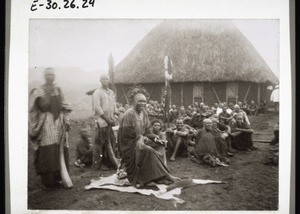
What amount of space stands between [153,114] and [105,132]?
1.67 feet

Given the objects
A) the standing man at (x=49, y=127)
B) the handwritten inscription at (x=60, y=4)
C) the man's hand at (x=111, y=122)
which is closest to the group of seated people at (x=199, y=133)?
the man's hand at (x=111, y=122)

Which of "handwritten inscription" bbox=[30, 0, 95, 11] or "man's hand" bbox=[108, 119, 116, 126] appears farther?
"man's hand" bbox=[108, 119, 116, 126]

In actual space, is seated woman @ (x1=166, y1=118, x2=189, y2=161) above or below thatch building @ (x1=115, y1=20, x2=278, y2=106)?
below

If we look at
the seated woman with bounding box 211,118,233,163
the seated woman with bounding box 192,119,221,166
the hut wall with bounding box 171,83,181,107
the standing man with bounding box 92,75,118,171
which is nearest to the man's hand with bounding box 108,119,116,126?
the standing man with bounding box 92,75,118,171

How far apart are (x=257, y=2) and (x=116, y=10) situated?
4.48 feet

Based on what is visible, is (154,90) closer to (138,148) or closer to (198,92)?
(198,92)

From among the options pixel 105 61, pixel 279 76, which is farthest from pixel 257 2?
pixel 105 61

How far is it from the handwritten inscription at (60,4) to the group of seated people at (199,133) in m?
1.02

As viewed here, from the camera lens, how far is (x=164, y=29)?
303 centimetres

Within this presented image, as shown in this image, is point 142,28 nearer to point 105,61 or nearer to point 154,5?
point 154,5

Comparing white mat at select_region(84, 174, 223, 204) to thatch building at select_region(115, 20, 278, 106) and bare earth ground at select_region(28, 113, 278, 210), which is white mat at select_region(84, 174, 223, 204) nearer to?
bare earth ground at select_region(28, 113, 278, 210)

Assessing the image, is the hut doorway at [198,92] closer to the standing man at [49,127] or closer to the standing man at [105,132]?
the standing man at [105,132]

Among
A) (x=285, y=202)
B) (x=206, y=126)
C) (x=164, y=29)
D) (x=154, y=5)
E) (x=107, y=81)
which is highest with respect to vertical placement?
(x=154, y=5)

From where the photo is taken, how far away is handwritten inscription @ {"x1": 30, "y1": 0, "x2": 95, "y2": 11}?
297 cm
